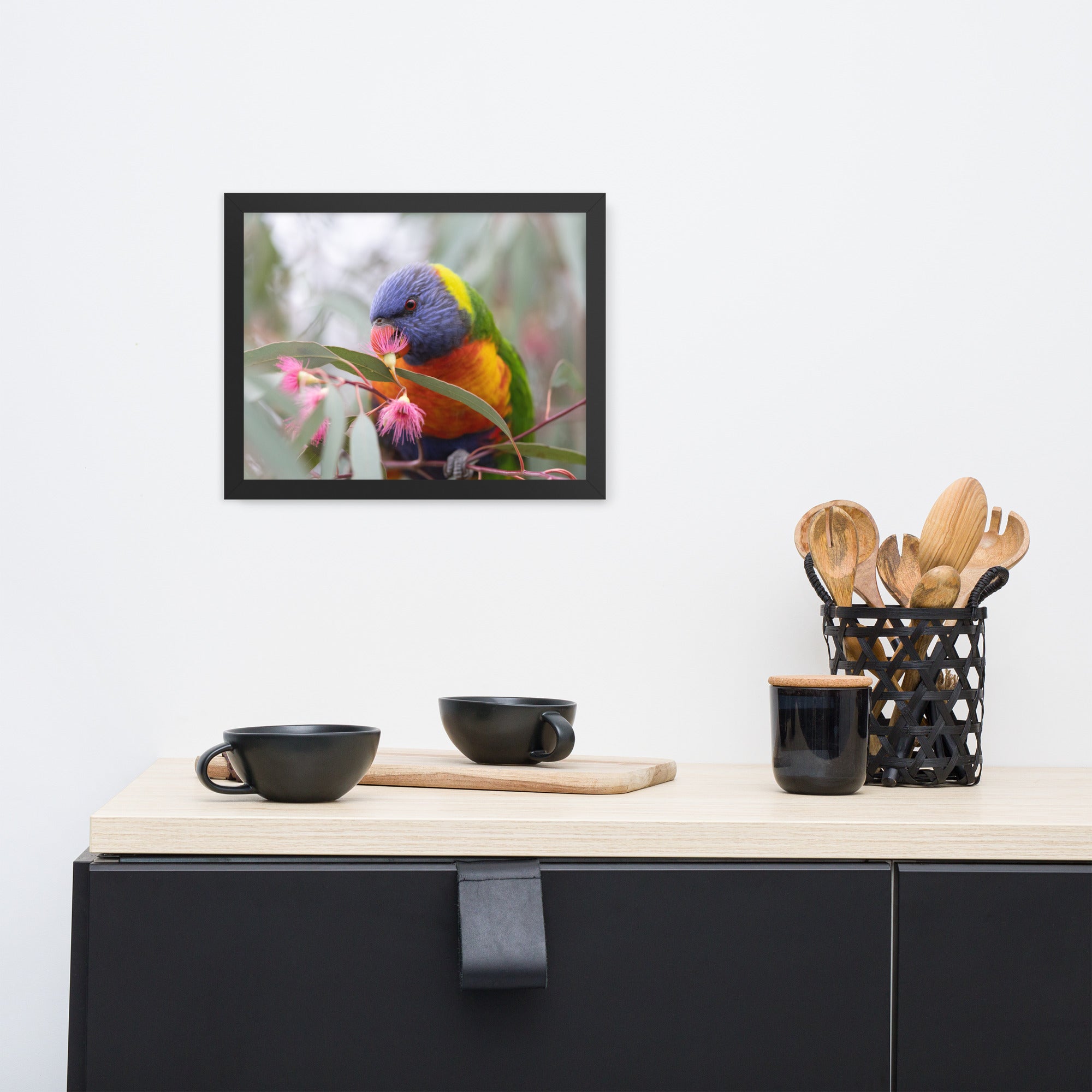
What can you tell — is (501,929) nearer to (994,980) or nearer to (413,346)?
(994,980)

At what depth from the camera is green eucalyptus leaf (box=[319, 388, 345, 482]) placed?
4.07 feet

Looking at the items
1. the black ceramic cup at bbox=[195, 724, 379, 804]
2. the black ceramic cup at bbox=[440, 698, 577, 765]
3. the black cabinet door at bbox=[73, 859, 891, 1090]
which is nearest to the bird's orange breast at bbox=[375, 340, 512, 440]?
the black ceramic cup at bbox=[440, 698, 577, 765]

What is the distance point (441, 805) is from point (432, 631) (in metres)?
0.39

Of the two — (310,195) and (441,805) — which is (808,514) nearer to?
(441,805)

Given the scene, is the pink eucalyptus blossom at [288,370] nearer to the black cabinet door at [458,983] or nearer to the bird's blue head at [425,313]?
the bird's blue head at [425,313]

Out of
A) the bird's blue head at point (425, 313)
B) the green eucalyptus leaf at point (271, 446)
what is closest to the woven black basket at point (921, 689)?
the bird's blue head at point (425, 313)

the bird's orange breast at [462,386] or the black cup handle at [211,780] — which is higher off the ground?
the bird's orange breast at [462,386]

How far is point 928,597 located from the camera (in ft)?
3.36

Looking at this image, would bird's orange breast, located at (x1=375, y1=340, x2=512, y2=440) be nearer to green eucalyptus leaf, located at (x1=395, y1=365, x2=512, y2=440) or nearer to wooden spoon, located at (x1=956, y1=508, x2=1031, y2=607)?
green eucalyptus leaf, located at (x1=395, y1=365, x2=512, y2=440)

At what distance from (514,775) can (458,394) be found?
0.49 m

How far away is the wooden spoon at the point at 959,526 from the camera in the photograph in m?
1.06

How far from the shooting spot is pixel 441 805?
2.91 feet

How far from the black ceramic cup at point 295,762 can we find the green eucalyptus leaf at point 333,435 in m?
0.44

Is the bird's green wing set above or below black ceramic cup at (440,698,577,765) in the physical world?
above
